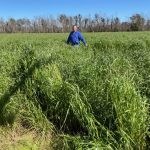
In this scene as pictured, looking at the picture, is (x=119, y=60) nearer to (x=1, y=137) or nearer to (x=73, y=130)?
(x=73, y=130)

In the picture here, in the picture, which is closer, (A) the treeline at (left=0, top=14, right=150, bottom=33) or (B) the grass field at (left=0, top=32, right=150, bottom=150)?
(B) the grass field at (left=0, top=32, right=150, bottom=150)

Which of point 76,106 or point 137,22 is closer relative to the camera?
point 76,106

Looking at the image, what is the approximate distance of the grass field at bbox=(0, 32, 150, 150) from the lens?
12.9 ft

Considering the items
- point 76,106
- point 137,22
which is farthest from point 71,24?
point 76,106

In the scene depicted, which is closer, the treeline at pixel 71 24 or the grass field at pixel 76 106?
the grass field at pixel 76 106

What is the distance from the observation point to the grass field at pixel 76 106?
3.92m

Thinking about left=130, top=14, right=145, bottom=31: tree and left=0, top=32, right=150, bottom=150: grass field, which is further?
left=130, top=14, right=145, bottom=31: tree

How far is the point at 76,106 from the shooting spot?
173 inches

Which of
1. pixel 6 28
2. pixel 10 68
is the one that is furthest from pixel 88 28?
pixel 10 68

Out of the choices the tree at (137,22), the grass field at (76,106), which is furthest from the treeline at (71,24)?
the grass field at (76,106)

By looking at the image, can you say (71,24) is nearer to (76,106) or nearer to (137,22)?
(137,22)

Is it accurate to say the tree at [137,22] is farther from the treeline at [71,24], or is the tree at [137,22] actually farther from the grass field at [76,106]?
the grass field at [76,106]

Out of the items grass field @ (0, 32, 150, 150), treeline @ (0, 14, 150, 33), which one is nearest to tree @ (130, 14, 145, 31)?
treeline @ (0, 14, 150, 33)

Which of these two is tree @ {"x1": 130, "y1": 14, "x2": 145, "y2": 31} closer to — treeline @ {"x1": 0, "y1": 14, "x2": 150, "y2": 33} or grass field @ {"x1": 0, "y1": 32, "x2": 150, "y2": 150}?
treeline @ {"x1": 0, "y1": 14, "x2": 150, "y2": 33}
